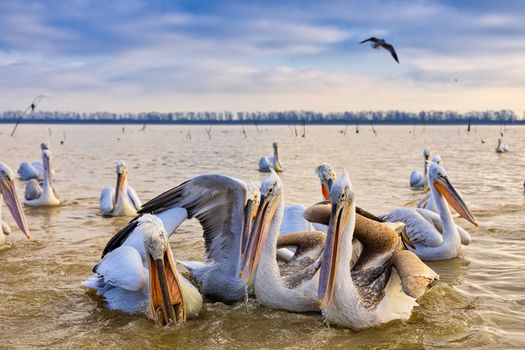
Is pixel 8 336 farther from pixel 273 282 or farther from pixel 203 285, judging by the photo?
pixel 273 282

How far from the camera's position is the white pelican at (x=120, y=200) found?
28.0ft

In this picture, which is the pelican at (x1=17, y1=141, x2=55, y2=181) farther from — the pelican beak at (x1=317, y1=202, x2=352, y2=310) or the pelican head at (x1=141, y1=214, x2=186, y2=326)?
the pelican beak at (x1=317, y1=202, x2=352, y2=310)

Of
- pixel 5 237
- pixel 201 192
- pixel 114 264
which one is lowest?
pixel 5 237

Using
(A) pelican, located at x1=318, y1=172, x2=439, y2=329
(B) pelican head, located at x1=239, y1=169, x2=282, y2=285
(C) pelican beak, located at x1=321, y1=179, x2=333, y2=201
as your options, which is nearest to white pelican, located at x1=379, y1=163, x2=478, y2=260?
(C) pelican beak, located at x1=321, y1=179, x2=333, y2=201

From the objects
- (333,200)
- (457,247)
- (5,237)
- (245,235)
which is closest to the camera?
(333,200)

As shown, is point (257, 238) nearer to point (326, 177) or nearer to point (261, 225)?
point (261, 225)

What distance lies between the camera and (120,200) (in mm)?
8562

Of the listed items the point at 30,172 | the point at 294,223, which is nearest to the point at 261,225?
the point at 294,223

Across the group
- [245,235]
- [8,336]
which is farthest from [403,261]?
[8,336]

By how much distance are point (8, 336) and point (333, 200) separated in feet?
7.54

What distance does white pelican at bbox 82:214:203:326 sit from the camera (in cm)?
381

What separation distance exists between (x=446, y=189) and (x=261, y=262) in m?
2.96

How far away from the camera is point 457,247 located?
5.93m

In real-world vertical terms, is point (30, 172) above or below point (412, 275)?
below
